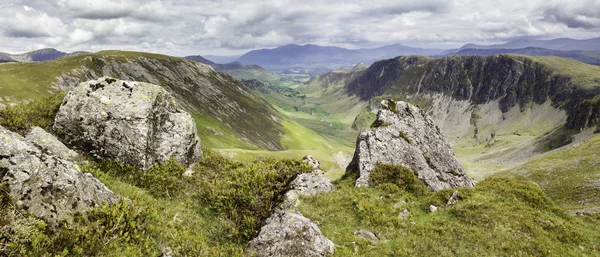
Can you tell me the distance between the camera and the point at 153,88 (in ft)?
86.8

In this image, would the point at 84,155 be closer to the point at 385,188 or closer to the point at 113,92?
the point at 113,92

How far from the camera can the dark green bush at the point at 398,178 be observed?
1119 inches

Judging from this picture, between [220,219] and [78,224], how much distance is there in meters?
6.76

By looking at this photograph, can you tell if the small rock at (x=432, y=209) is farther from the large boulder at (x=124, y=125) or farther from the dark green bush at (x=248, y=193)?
the large boulder at (x=124, y=125)

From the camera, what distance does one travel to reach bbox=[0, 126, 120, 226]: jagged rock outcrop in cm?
1017

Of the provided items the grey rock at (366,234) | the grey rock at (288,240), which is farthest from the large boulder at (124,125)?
the grey rock at (366,234)

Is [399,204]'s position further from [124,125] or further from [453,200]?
[124,125]

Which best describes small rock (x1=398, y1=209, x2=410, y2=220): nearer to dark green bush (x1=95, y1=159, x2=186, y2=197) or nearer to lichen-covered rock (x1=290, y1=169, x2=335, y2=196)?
lichen-covered rock (x1=290, y1=169, x2=335, y2=196)


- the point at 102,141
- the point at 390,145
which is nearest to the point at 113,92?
the point at 102,141

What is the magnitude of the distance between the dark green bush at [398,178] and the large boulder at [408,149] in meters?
0.91

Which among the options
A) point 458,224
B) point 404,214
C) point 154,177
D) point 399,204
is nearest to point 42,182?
point 154,177

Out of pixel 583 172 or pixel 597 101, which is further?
pixel 597 101

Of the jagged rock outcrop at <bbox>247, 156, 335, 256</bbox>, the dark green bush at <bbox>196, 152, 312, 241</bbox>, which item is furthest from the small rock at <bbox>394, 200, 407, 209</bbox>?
the jagged rock outcrop at <bbox>247, 156, 335, 256</bbox>

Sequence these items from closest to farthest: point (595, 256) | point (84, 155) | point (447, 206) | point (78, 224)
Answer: point (78, 224)
point (595, 256)
point (84, 155)
point (447, 206)
